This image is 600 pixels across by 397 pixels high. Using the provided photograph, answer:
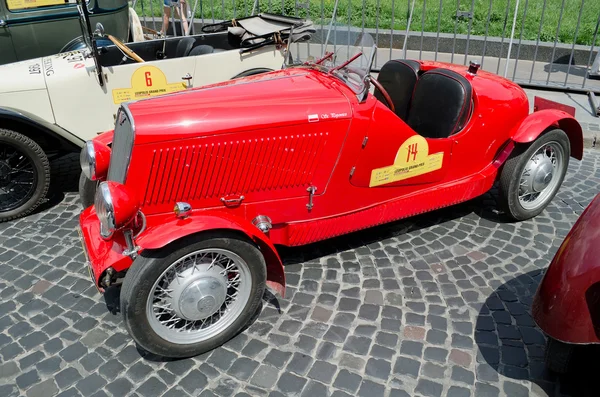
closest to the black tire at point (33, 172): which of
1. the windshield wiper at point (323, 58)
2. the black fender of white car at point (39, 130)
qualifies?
the black fender of white car at point (39, 130)

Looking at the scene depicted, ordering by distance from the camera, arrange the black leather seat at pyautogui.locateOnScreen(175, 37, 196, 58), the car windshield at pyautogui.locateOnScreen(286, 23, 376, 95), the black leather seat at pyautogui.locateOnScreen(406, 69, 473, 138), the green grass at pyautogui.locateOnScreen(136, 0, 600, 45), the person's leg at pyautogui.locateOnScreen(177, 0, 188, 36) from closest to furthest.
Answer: the car windshield at pyautogui.locateOnScreen(286, 23, 376, 95), the black leather seat at pyautogui.locateOnScreen(406, 69, 473, 138), the black leather seat at pyautogui.locateOnScreen(175, 37, 196, 58), the person's leg at pyautogui.locateOnScreen(177, 0, 188, 36), the green grass at pyautogui.locateOnScreen(136, 0, 600, 45)

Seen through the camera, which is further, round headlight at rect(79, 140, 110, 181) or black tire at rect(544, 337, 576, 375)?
round headlight at rect(79, 140, 110, 181)

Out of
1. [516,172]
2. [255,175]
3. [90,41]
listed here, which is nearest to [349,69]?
[255,175]

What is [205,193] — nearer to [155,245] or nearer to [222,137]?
[222,137]

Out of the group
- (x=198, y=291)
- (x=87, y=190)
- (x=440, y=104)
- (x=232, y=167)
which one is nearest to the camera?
(x=198, y=291)

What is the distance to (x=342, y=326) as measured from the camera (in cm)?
308

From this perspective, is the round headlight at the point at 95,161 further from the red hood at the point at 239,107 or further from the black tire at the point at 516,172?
the black tire at the point at 516,172

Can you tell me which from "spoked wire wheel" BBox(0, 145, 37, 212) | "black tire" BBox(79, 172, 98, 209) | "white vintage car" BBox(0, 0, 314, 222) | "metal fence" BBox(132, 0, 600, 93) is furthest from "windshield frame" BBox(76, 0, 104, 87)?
"metal fence" BBox(132, 0, 600, 93)

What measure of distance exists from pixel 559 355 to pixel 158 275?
2.12m

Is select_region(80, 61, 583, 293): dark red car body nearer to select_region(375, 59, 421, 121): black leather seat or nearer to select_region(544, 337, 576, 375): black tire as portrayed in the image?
select_region(375, 59, 421, 121): black leather seat

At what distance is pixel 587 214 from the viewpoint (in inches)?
99.8

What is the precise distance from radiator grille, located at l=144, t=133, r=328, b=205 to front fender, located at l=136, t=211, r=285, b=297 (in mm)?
148

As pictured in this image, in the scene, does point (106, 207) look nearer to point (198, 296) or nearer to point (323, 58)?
point (198, 296)

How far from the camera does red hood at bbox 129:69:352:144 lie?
2779 mm
